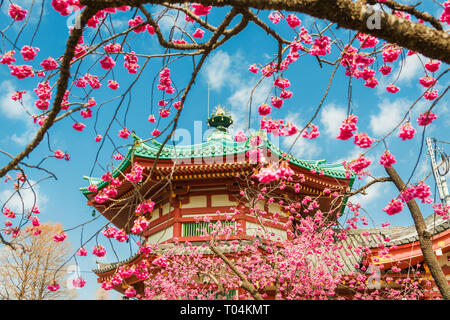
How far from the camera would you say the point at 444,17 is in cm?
370

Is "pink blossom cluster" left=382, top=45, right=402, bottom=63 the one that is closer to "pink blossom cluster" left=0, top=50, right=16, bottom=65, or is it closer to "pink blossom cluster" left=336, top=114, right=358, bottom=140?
"pink blossom cluster" left=336, top=114, right=358, bottom=140

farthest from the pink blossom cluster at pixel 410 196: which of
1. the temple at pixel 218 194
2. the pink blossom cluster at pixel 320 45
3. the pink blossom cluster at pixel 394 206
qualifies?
the temple at pixel 218 194

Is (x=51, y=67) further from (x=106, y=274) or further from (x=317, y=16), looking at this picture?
(x=106, y=274)

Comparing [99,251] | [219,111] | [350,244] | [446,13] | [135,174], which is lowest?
[99,251]

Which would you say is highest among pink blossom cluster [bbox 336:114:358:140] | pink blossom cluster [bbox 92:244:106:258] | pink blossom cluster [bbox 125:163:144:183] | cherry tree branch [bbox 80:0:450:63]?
cherry tree branch [bbox 80:0:450:63]

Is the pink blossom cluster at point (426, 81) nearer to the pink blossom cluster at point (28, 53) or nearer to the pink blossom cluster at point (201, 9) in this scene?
the pink blossom cluster at point (201, 9)

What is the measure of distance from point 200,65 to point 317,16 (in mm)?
1133

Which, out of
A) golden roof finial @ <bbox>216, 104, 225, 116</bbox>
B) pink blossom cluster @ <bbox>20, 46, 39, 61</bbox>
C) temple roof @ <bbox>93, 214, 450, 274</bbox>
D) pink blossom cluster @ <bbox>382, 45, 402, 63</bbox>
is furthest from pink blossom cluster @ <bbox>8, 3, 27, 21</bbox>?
golden roof finial @ <bbox>216, 104, 225, 116</bbox>

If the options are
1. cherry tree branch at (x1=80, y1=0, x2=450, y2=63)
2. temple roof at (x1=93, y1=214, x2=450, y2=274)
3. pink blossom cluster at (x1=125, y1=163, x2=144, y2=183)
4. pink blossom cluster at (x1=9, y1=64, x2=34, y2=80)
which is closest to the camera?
cherry tree branch at (x1=80, y1=0, x2=450, y2=63)

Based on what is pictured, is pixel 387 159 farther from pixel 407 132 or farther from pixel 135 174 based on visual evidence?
pixel 135 174

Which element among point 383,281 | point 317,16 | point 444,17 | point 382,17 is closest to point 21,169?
point 317,16

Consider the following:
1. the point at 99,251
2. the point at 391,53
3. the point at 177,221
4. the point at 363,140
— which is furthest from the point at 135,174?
the point at 177,221

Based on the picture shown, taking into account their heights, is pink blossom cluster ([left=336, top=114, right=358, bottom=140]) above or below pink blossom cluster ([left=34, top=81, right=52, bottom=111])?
below

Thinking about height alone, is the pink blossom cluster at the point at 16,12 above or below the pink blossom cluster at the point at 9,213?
above
